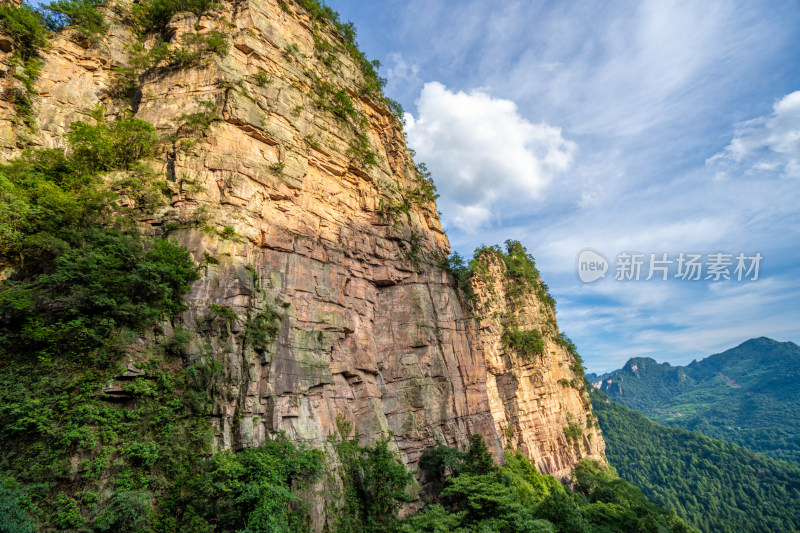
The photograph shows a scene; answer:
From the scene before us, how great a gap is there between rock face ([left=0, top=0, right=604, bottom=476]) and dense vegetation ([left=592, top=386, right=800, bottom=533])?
68.1 meters

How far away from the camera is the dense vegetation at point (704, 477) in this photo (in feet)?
190

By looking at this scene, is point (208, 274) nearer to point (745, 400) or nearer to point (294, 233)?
point (294, 233)

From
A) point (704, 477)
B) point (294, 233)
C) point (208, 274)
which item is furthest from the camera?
point (704, 477)

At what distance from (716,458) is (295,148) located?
10308cm

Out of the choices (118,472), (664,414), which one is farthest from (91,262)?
(664,414)

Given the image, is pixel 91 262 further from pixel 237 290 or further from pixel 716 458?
pixel 716 458

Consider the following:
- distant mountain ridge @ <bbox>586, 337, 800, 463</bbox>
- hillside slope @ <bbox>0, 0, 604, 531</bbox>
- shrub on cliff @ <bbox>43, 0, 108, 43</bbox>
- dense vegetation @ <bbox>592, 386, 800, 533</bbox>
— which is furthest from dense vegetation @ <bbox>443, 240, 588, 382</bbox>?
distant mountain ridge @ <bbox>586, 337, 800, 463</bbox>

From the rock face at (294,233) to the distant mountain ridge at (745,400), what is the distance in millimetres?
138892

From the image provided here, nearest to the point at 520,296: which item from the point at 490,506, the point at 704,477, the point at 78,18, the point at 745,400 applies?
the point at 490,506

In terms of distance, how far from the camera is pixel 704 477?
67125 mm

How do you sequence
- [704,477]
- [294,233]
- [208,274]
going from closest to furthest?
1. [208,274]
2. [294,233]
3. [704,477]

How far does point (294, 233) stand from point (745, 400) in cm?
21166

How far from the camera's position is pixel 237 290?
14.7m

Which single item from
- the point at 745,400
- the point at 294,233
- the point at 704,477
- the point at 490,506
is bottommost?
the point at 704,477
